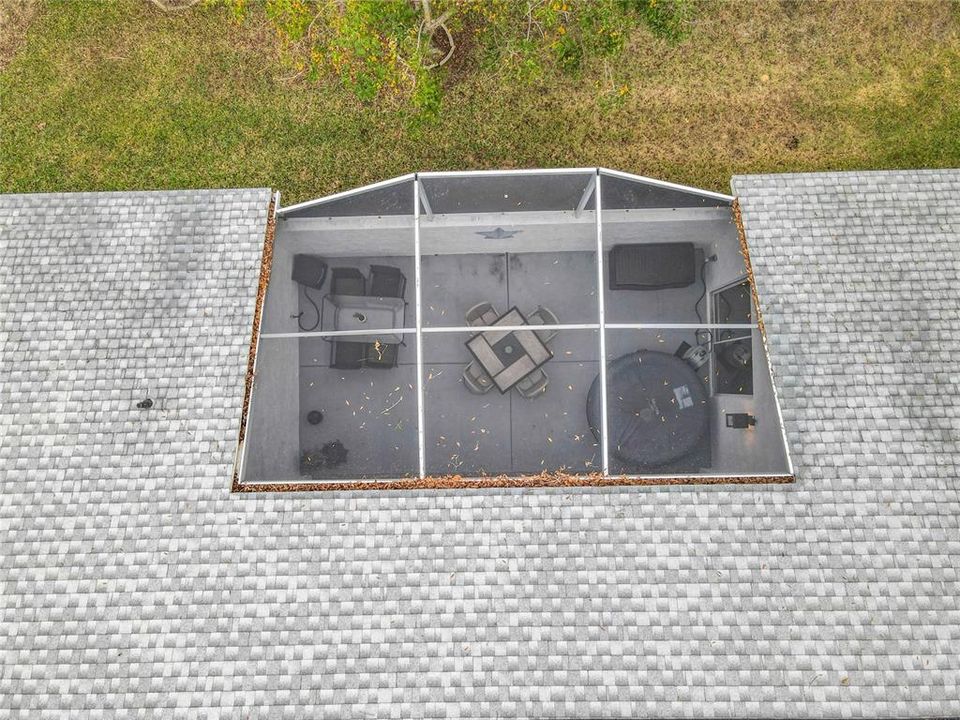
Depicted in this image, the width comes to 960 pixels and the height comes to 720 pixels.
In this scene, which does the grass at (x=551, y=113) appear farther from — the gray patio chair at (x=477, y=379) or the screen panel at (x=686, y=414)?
the gray patio chair at (x=477, y=379)

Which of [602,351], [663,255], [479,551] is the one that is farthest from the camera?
[663,255]

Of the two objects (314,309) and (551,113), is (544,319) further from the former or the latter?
(314,309)

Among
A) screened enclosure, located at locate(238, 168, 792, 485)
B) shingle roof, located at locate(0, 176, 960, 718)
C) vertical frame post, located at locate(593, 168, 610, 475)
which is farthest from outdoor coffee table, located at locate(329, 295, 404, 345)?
vertical frame post, located at locate(593, 168, 610, 475)

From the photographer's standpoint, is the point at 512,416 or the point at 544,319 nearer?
the point at 544,319

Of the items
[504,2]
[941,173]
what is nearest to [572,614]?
[941,173]

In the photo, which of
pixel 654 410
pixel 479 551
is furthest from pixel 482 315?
pixel 479 551

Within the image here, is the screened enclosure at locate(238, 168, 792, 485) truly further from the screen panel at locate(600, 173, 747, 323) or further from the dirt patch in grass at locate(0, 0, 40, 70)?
the dirt patch in grass at locate(0, 0, 40, 70)

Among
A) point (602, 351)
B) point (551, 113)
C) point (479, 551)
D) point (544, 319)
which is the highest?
point (551, 113)
